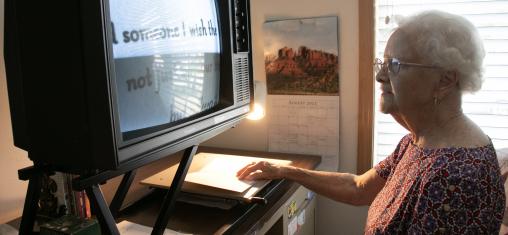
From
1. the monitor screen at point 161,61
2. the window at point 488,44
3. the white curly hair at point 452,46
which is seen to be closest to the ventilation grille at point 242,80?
the monitor screen at point 161,61

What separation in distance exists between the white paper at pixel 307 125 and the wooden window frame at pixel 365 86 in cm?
10

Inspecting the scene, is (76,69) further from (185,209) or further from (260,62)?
(260,62)

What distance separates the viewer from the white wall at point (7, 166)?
1.18m

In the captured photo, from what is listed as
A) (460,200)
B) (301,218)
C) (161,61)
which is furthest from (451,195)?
(301,218)

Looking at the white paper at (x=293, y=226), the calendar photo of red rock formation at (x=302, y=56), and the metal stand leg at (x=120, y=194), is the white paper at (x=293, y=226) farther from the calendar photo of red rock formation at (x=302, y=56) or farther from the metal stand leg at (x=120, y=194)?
the metal stand leg at (x=120, y=194)

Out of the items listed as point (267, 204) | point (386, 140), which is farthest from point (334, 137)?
point (267, 204)

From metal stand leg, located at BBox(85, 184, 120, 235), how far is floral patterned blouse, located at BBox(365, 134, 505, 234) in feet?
2.19

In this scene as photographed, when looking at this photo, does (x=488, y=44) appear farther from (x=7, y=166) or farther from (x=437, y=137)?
(x=7, y=166)

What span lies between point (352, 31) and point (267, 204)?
34.1 inches

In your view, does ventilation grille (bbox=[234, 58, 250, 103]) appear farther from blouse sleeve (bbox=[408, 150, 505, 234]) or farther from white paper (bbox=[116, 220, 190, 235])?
blouse sleeve (bbox=[408, 150, 505, 234])

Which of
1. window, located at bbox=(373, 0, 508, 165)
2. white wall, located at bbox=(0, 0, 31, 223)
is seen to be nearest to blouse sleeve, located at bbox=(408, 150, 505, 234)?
window, located at bbox=(373, 0, 508, 165)

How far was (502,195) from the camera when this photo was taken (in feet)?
3.17

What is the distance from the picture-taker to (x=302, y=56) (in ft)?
5.91

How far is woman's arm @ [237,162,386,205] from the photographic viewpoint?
1348mm
